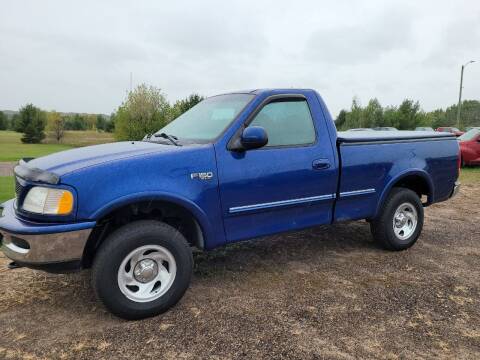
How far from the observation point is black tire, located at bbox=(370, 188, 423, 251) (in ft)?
15.9

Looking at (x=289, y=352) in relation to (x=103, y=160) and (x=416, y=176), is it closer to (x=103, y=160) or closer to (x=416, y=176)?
(x=103, y=160)

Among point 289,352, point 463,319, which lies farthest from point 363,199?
point 289,352

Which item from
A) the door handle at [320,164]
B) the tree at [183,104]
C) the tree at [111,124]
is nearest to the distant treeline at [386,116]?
the tree at [183,104]

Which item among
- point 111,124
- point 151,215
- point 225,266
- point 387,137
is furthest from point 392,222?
point 111,124

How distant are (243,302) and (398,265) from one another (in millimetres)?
2003

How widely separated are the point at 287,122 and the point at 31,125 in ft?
167

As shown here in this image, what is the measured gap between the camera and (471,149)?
46.7 feet

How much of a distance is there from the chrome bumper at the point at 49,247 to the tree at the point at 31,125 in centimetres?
4982

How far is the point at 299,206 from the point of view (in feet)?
13.3

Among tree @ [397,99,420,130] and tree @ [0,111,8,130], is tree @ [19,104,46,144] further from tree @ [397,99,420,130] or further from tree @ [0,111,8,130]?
tree @ [397,99,420,130]

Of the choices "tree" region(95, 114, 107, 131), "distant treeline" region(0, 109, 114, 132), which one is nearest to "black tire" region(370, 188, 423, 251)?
"distant treeline" region(0, 109, 114, 132)

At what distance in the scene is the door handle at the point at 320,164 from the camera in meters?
4.07

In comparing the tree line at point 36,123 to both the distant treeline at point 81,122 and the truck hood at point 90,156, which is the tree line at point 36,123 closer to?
the distant treeline at point 81,122

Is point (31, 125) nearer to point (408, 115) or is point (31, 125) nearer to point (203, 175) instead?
point (408, 115)
